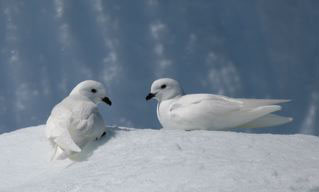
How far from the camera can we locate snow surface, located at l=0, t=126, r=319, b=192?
386 cm

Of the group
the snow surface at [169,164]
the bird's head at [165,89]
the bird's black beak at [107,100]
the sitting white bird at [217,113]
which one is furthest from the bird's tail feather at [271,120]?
the bird's black beak at [107,100]

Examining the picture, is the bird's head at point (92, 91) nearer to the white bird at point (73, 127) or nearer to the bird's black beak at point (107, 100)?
the bird's black beak at point (107, 100)

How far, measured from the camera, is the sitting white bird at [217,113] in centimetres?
566

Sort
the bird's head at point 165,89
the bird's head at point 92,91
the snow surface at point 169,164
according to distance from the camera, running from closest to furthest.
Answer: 1. the snow surface at point 169,164
2. the bird's head at point 92,91
3. the bird's head at point 165,89

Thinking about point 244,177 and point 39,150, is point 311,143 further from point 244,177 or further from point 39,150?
point 39,150

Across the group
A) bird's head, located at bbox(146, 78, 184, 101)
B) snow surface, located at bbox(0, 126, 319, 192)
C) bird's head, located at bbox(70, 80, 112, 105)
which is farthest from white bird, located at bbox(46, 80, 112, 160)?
bird's head, located at bbox(146, 78, 184, 101)

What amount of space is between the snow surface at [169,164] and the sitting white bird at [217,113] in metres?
0.51

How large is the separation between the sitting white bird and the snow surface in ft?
1.67

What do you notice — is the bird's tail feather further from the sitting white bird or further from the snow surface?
the snow surface

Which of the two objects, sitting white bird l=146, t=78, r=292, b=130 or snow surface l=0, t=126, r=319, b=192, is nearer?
snow surface l=0, t=126, r=319, b=192

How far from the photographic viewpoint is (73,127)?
4.98m

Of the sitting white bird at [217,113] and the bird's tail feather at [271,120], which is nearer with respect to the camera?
the sitting white bird at [217,113]

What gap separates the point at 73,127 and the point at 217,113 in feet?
4.46

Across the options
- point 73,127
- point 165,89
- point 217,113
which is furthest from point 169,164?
point 165,89
